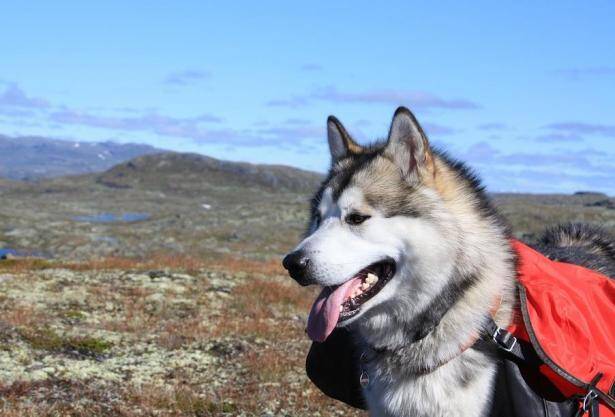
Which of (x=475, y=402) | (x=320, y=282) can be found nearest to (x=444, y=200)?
(x=320, y=282)

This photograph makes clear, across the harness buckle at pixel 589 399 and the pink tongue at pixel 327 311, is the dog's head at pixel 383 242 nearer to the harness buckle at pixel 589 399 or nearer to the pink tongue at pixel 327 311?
the pink tongue at pixel 327 311

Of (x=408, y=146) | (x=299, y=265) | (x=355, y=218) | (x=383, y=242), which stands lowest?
(x=299, y=265)

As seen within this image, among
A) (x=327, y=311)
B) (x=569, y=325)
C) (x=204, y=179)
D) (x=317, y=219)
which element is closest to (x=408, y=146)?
(x=317, y=219)

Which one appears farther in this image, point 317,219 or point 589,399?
point 317,219

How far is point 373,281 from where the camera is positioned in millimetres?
→ 5738

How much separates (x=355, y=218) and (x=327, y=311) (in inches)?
Result: 33.2

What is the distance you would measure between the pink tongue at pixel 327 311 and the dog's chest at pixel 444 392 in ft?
2.33

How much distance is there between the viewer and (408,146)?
6.07 metres

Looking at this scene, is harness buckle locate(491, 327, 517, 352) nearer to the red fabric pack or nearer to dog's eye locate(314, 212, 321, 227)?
the red fabric pack

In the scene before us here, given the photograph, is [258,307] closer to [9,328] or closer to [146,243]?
[9,328]

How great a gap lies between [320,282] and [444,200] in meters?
1.33

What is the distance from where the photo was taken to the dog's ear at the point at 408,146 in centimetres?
590

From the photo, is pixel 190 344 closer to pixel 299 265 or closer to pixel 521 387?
pixel 299 265

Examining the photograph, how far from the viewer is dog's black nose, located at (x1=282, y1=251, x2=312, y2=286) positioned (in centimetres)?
552
